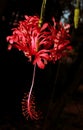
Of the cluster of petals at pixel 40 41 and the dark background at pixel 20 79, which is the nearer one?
the cluster of petals at pixel 40 41

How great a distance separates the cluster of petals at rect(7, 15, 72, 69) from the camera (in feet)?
3.60

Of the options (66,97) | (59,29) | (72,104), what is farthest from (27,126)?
(59,29)

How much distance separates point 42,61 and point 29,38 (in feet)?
0.25

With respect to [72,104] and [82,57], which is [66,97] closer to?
[82,57]

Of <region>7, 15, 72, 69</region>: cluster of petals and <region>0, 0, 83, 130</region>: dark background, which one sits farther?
<region>0, 0, 83, 130</region>: dark background

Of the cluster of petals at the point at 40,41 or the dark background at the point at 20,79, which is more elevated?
the dark background at the point at 20,79

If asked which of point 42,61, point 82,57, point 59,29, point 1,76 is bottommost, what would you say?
point 42,61

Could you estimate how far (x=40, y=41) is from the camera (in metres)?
1.11

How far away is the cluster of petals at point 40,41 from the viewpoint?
1.10 meters

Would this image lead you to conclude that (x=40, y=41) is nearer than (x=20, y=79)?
Yes

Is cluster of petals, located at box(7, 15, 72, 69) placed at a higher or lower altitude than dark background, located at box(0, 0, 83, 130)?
lower

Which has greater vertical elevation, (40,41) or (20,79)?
(20,79)

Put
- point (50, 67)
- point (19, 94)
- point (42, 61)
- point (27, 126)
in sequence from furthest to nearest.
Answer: point (50, 67) → point (19, 94) → point (27, 126) → point (42, 61)

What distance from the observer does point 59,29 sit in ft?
3.95
